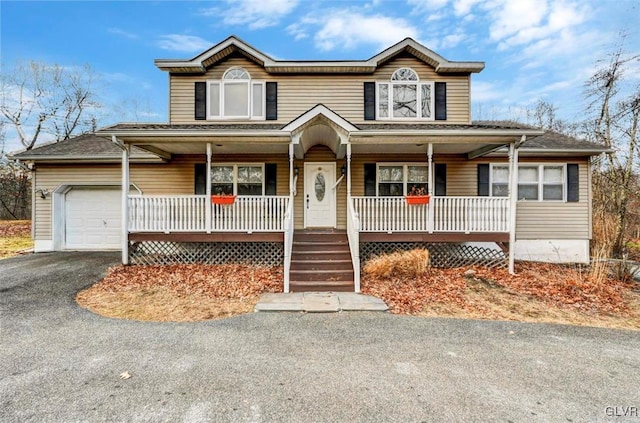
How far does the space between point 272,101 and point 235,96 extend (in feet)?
4.35

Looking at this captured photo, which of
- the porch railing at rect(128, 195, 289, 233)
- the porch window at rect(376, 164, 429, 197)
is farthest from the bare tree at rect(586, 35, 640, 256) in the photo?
the porch railing at rect(128, 195, 289, 233)

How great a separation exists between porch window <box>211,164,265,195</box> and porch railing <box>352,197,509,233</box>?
3724 mm

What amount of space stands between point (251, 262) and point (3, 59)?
3181 centimetres

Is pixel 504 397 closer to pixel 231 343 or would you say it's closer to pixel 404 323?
pixel 404 323

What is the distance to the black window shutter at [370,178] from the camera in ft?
34.5

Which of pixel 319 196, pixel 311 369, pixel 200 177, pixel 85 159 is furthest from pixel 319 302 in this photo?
pixel 85 159

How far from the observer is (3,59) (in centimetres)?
2505

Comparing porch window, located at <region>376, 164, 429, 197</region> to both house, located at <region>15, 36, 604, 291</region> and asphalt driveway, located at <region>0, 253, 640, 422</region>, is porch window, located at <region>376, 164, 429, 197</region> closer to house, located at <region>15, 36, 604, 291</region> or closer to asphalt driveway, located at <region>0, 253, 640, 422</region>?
house, located at <region>15, 36, 604, 291</region>

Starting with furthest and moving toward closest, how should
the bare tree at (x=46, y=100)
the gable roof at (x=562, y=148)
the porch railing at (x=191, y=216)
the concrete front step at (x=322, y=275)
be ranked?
the bare tree at (x=46, y=100) < the gable roof at (x=562, y=148) < the porch railing at (x=191, y=216) < the concrete front step at (x=322, y=275)

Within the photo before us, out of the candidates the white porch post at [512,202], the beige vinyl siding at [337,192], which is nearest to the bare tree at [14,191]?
the beige vinyl siding at [337,192]

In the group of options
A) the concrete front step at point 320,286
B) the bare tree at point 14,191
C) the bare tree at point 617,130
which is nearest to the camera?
the concrete front step at point 320,286

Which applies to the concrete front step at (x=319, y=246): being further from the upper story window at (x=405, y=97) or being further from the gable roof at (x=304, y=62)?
the gable roof at (x=304, y=62)

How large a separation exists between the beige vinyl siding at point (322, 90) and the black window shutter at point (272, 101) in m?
0.14

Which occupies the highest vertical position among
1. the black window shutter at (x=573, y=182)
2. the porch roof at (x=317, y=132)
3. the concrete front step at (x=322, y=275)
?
the porch roof at (x=317, y=132)
